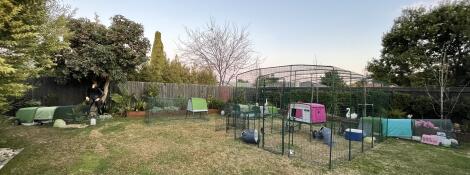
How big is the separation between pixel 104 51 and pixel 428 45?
12.8 m

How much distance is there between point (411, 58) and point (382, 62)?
57.4 inches

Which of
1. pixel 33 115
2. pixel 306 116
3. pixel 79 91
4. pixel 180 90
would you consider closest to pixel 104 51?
pixel 79 91

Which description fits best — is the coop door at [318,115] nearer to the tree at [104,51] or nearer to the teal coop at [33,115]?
the tree at [104,51]

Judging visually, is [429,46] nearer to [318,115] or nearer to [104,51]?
[318,115]

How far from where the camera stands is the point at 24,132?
19.6ft

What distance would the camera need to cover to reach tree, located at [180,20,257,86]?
701 inches

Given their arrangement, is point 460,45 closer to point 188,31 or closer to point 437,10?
point 437,10

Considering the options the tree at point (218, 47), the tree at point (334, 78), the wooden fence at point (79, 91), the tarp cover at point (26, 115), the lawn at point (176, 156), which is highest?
the tree at point (218, 47)

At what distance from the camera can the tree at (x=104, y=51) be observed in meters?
8.52

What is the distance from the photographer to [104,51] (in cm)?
874

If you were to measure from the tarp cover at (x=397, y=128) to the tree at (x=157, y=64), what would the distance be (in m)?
10.4

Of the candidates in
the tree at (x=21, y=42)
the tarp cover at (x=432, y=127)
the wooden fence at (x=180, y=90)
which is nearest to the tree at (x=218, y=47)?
the wooden fence at (x=180, y=90)

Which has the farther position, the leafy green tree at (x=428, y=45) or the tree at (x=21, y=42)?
the leafy green tree at (x=428, y=45)

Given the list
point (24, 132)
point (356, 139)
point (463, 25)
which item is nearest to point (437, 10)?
point (463, 25)
